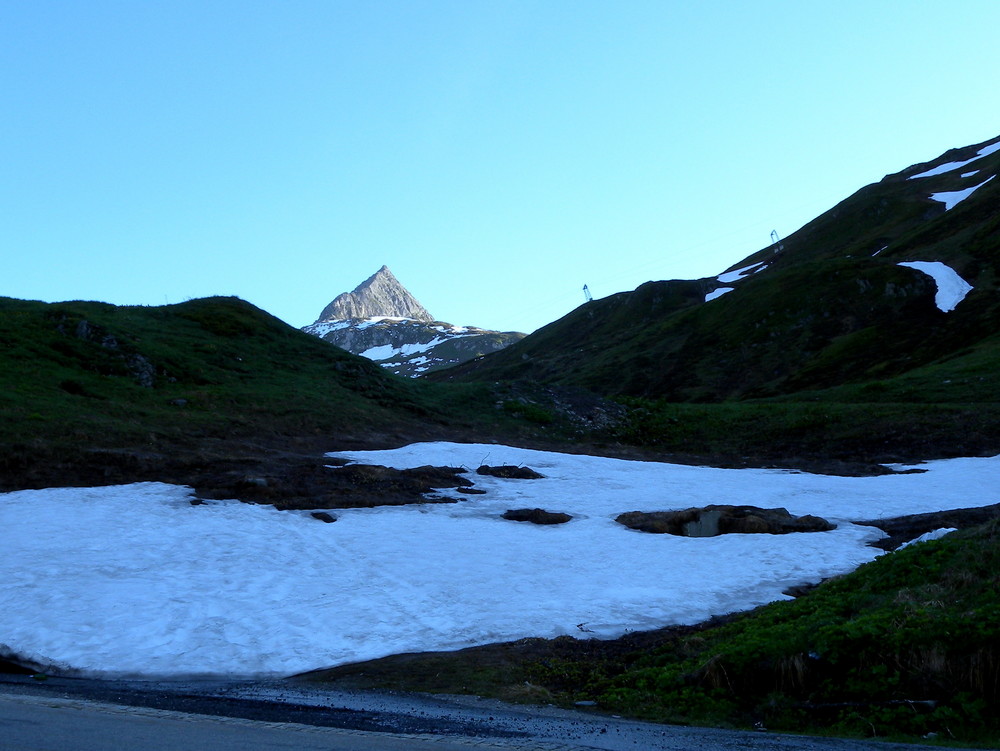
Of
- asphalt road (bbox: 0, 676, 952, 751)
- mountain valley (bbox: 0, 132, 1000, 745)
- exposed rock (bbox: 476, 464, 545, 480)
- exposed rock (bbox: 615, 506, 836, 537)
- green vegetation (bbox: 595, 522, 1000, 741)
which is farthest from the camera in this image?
exposed rock (bbox: 476, 464, 545, 480)

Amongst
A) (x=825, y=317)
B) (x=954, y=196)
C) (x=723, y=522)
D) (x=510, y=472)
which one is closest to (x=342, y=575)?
(x=723, y=522)

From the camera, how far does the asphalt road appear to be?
364 inches

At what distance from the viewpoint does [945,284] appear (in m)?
81.1

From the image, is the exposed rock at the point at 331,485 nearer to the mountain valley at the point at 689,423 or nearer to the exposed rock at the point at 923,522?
the mountain valley at the point at 689,423

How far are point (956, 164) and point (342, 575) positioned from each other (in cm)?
15721

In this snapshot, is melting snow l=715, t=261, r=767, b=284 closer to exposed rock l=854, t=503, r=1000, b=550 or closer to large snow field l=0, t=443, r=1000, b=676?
large snow field l=0, t=443, r=1000, b=676

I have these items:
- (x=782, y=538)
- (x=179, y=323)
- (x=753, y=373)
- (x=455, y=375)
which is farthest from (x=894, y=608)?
(x=455, y=375)

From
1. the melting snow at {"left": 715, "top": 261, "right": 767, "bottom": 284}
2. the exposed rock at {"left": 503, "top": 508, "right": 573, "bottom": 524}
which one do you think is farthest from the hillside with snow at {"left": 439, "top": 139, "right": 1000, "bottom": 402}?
the exposed rock at {"left": 503, "top": 508, "right": 573, "bottom": 524}

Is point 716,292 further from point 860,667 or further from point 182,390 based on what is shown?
point 860,667

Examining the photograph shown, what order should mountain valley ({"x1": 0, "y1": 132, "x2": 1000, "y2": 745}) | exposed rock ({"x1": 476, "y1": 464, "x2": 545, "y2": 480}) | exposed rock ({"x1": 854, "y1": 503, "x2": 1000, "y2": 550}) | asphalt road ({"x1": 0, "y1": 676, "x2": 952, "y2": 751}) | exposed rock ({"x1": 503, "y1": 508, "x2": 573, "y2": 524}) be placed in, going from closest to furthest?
asphalt road ({"x1": 0, "y1": 676, "x2": 952, "y2": 751}) → mountain valley ({"x1": 0, "y1": 132, "x2": 1000, "y2": 745}) → exposed rock ({"x1": 854, "y1": 503, "x2": 1000, "y2": 550}) → exposed rock ({"x1": 503, "y1": 508, "x2": 573, "y2": 524}) → exposed rock ({"x1": 476, "y1": 464, "x2": 545, "y2": 480})

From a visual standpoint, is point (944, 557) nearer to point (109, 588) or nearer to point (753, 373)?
point (109, 588)

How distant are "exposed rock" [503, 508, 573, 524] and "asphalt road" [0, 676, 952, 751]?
14.9 meters

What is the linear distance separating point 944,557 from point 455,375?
405 ft

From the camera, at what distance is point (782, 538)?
79.7ft
